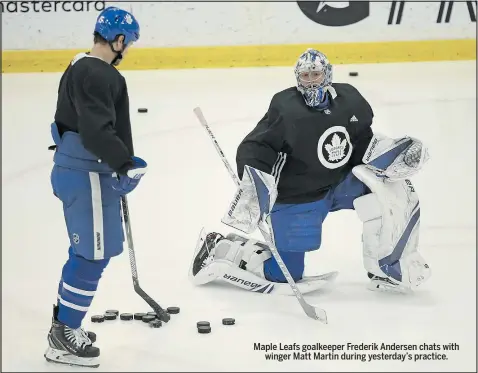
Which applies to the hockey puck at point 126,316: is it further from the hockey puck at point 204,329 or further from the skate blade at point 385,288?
the skate blade at point 385,288

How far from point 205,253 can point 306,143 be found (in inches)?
22.8

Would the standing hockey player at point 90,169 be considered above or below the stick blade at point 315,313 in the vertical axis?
above

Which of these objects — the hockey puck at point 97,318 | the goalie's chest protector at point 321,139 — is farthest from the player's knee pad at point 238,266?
the hockey puck at point 97,318

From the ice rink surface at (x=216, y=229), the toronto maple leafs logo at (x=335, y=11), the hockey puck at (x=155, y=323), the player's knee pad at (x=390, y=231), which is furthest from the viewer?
the toronto maple leafs logo at (x=335, y=11)

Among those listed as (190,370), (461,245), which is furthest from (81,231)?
(461,245)

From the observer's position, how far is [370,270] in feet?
11.1

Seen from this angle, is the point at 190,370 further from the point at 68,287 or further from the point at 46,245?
the point at 46,245

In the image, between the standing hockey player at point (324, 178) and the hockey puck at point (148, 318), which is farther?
the standing hockey player at point (324, 178)

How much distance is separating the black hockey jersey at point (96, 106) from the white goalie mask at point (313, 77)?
2.51 ft

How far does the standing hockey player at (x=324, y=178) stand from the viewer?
327 centimetres

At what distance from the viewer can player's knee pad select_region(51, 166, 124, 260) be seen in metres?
2.68

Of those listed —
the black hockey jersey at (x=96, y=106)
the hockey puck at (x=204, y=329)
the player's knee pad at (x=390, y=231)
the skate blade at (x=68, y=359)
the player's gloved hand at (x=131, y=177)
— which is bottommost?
the hockey puck at (x=204, y=329)

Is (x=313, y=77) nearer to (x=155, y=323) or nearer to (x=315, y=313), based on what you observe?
(x=315, y=313)

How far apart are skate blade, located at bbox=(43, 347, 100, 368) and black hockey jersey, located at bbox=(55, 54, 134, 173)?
557 mm
